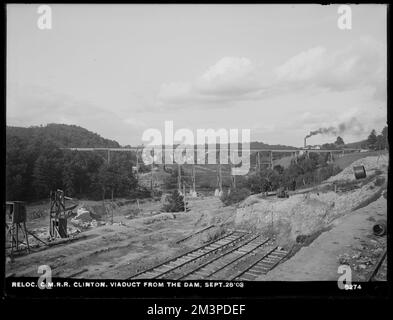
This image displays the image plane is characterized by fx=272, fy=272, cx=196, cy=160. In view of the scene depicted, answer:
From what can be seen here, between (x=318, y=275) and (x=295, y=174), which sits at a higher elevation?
(x=295, y=174)

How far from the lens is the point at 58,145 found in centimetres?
376

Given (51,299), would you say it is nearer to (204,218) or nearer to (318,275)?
(204,218)

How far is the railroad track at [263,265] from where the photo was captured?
143 inches

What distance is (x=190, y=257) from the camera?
381 centimetres

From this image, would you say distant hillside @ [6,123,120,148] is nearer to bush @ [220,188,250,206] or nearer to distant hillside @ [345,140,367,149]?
bush @ [220,188,250,206]

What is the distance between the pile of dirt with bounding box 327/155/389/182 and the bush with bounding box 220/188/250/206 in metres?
1.24

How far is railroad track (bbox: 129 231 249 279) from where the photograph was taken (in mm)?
3631

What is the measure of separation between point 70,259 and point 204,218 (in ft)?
6.25

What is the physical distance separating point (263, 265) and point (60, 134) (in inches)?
130

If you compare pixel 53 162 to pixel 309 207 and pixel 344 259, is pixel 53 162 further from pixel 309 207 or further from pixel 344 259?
pixel 344 259

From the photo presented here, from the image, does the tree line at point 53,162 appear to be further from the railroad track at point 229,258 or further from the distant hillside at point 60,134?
the railroad track at point 229,258

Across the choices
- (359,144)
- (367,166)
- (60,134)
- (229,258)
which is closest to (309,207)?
A: (367,166)

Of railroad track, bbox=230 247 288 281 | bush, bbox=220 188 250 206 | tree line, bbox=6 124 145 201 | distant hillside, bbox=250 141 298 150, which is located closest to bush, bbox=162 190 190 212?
bush, bbox=220 188 250 206
